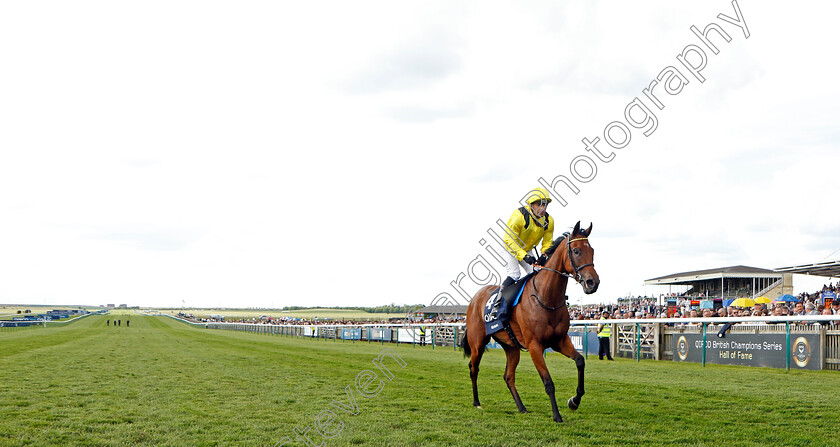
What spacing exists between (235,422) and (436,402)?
2529mm

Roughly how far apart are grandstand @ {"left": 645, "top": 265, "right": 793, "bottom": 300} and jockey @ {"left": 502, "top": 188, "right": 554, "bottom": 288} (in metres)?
35.6

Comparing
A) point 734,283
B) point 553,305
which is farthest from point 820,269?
point 553,305

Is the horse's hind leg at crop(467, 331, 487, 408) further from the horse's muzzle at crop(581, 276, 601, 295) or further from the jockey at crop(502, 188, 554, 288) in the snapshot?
the horse's muzzle at crop(581, 276, 601, 295)

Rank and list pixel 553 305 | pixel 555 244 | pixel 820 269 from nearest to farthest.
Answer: pixel 553 305
pixel 555 244
pixel 820 269

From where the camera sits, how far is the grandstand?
126ft

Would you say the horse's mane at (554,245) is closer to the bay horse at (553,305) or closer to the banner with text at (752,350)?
the bay horse at (553,305)

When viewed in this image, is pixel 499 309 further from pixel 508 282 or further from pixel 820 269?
pixel 820 269

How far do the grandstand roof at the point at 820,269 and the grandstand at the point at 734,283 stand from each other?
6.72 metres

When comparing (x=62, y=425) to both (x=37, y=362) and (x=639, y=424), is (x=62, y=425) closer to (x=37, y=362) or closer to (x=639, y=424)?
(x=639, y=424)

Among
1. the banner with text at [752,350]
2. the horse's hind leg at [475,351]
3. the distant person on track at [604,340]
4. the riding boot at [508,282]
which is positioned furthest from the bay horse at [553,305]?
the distant person on track at [604,340]

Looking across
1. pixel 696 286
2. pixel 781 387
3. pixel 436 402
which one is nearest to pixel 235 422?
pixel 436 402

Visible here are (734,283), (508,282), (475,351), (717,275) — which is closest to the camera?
(508,282)

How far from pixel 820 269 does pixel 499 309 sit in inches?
1132

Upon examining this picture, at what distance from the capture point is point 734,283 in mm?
43688
